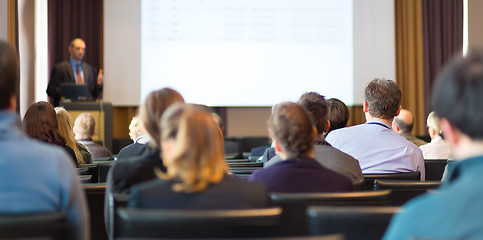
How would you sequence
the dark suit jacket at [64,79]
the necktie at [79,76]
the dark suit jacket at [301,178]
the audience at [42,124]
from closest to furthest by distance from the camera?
1. the dark suit jacket at [301,178]
2. the audience at [42,124]
3. the dark suit jacket at [64,79]
4. the necktie at [79,76]

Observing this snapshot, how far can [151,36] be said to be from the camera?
7887 millimetres

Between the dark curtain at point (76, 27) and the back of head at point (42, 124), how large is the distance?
17.1 feet

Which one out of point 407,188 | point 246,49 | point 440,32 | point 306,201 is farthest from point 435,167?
point 440,32

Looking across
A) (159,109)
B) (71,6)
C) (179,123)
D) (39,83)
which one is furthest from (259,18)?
(179,123)

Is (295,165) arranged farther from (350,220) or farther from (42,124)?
(42,124)

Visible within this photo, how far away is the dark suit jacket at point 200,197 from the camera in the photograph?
5.00 feet

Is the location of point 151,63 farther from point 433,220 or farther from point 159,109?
point 433,220

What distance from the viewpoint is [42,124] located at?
124 inches

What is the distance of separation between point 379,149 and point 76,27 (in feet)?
20.4

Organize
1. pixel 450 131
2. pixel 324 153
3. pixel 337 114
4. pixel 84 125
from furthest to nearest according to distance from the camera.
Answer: pixel 84 125 < pixel 337 114 < pixel 324 153 < pixel 450 131

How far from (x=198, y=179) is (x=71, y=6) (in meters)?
7.40

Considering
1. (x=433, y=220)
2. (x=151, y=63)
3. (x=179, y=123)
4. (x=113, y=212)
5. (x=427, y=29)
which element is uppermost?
(x=427, y=29)

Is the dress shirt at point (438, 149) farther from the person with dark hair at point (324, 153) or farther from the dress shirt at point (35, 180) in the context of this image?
the dress shirt at point (35, 180)

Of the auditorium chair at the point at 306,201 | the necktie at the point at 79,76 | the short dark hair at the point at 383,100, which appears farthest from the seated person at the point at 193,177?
the necktie at the point at 79,76
